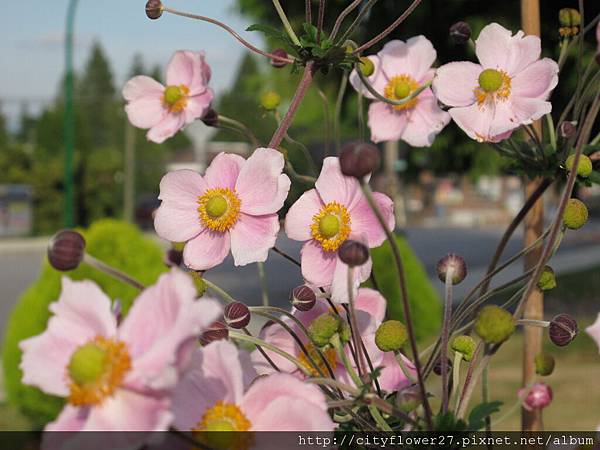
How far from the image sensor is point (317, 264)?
73 centimetres

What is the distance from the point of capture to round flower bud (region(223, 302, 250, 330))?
70 centimetres

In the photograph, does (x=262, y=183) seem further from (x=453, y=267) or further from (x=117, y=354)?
(x=117, y=354)

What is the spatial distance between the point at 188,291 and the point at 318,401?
Answer: 4.5 inches

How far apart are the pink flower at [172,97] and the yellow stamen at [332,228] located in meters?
0.26

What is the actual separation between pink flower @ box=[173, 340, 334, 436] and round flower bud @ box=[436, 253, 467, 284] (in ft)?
0.62

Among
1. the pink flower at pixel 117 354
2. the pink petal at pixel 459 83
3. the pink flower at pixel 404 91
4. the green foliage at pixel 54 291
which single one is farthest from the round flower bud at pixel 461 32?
the green foliage at pixel 54 291

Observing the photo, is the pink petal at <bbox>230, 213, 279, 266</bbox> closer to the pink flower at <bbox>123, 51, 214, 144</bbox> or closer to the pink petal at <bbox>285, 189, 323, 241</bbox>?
the pink petal at <bbox>285, 189, 323, 241</bbox>

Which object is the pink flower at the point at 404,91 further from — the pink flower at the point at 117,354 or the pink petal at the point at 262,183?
the pink flower at the point at 117,354

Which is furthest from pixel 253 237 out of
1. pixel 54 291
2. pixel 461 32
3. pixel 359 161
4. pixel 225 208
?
pixel 54 291

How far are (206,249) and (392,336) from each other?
0.19 m

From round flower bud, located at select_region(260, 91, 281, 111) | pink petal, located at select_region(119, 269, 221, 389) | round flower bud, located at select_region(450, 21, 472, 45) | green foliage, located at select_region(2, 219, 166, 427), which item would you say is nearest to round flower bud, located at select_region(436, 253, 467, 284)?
pink petal, located at select_region(119, 269, 221, 389)

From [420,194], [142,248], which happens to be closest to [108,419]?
[142,248]

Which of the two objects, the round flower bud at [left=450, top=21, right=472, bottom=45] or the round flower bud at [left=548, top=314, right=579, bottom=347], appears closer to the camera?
the round flower bud at [left=548, top=314, right=579, bottom=347]

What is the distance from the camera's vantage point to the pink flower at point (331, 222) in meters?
0.71
